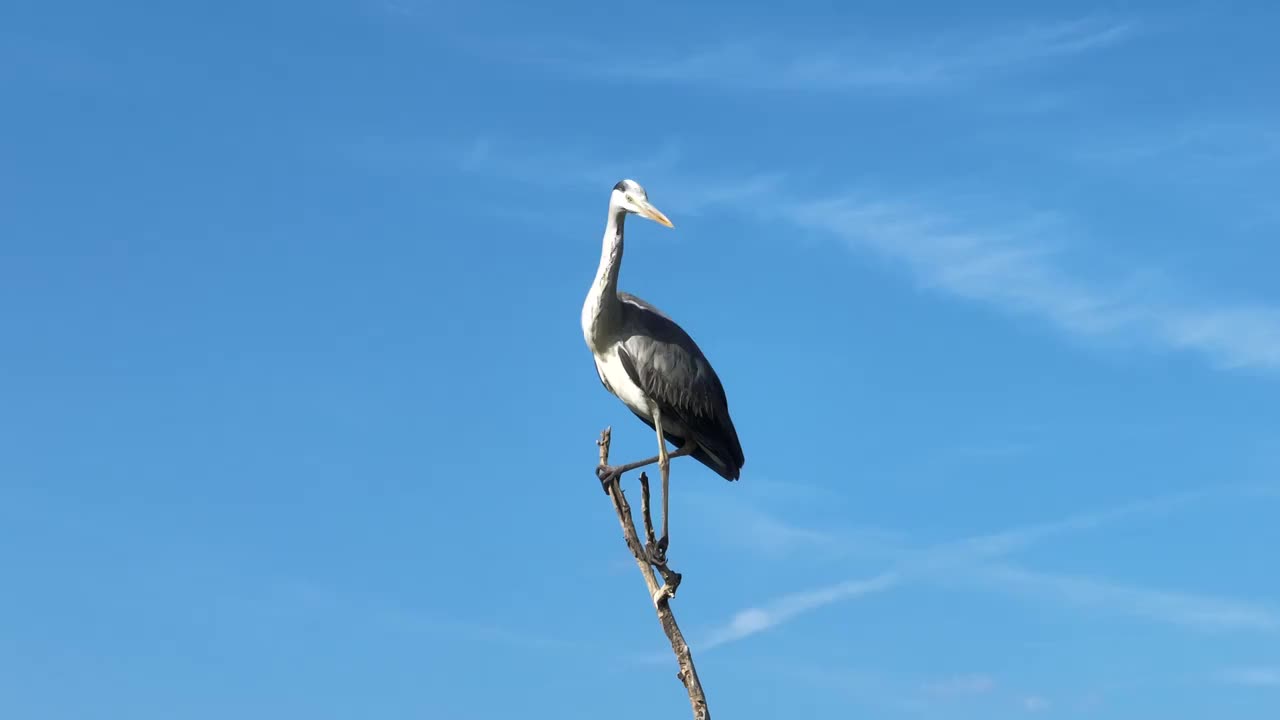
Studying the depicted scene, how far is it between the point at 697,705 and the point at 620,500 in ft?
5.96

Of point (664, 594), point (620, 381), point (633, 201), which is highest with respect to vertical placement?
point (633, 201)

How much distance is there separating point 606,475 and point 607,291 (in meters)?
1.58

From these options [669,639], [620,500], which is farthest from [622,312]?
[669,639]

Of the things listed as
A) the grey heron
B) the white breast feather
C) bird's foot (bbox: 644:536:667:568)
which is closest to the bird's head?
the grey heron

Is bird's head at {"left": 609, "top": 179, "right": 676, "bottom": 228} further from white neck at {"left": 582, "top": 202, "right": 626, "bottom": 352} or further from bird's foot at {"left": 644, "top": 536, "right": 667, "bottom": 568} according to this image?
bird's foot at {"left": 644, "top": 536, "right": 667, "bottom": 568}

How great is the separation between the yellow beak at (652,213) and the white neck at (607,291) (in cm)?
26

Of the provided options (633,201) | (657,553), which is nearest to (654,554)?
(657,553)

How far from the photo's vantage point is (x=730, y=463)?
12.9 meters

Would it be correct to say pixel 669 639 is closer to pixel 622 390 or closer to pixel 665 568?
pixel 665 568

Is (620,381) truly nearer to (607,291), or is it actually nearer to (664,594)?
(607,291)

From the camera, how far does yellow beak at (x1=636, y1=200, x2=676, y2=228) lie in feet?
38.4

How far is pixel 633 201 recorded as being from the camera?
1196cm

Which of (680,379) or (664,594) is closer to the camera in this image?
(664,594)

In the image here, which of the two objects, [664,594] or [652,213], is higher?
[652,213]
